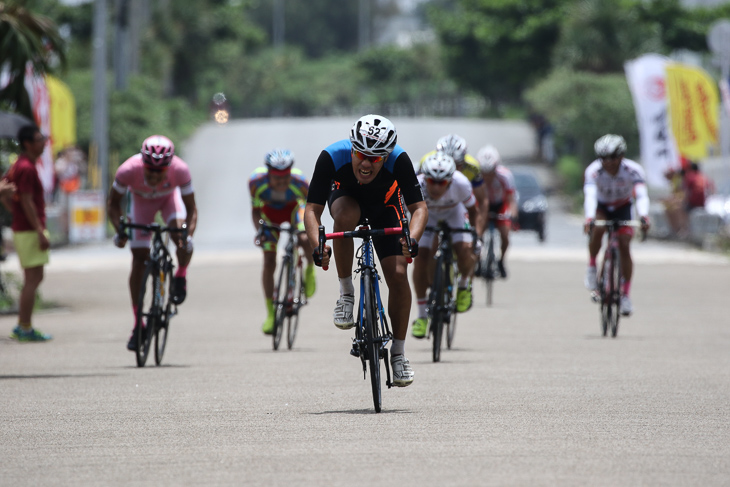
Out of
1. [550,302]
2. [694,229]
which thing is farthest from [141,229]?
[694,229]

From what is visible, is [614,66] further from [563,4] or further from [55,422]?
[55,422]

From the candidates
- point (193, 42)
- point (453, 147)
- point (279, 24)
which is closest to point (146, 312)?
point (453, 147)

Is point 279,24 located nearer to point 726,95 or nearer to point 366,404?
point 726,95

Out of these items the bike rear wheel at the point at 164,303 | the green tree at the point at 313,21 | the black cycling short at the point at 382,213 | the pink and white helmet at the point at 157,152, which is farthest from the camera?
the green tree at the point at 313,21

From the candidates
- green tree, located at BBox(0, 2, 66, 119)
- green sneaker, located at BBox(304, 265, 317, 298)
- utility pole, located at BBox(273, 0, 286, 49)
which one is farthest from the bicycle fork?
utility pole, located at BBox(273, 0, 286, 49)

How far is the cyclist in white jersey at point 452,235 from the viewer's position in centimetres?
1226

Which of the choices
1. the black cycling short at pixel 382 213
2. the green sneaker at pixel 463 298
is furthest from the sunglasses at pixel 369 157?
the green sneaker at pixel 463 298

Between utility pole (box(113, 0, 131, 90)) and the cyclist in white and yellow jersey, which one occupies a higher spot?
utility pole (box(113, 0, 131, 90))

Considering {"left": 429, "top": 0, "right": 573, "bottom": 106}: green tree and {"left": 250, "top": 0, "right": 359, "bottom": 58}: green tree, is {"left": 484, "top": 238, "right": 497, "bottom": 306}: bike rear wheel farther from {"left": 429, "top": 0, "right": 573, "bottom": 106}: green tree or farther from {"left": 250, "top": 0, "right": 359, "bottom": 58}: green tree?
{"left": 250, "top": 0, "right": 359, "bottom": 58}: green tree

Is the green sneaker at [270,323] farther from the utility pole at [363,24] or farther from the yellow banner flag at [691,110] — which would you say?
the utility pole at [363,24]

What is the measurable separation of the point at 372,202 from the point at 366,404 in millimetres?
1330

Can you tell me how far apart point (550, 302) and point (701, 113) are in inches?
575

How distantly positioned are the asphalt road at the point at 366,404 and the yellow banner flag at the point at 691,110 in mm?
13271

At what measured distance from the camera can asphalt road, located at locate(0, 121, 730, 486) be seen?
21.3ft
